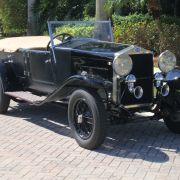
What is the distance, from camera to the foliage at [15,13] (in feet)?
86.8

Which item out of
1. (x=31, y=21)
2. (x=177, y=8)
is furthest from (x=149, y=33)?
(x=31, y=21)

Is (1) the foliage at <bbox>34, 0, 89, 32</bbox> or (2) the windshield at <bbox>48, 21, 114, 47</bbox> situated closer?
(2) the windshield at <bbox>48, 21, 114, 47</bbox>

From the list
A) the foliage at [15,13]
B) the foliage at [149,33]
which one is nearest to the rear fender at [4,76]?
the foliage at [149,33]

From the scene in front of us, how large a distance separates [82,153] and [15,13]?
21.5 metres

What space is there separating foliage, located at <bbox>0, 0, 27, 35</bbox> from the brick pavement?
19434 millimetres

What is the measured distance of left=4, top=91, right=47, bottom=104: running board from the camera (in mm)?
7491

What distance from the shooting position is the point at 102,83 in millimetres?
6117

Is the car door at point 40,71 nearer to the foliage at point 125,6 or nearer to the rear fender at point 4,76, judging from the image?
the rear fender at point 4,76

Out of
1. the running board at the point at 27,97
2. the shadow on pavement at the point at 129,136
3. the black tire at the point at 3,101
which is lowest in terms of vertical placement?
the shadow on pavement at the point at 129,136

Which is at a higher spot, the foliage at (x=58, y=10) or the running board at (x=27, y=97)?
the foliage at (x=58, y=10)

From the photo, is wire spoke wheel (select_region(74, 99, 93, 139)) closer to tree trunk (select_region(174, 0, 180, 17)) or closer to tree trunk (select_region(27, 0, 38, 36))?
tree trunk (select_region(174, 0, 180, 17))

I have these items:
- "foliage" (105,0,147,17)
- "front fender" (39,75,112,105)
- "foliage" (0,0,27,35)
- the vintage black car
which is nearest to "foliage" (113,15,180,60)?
"foliage" (105,0,147,17)

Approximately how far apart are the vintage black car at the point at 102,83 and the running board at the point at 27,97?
16mm

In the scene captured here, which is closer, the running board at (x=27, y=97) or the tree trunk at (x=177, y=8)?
the running board at (x=27, y=97)
